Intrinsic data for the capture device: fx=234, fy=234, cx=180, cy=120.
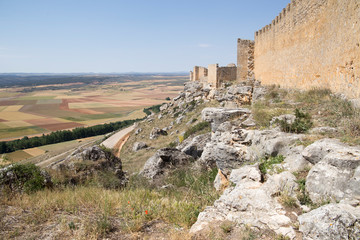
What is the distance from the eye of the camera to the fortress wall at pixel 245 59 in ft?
59.6

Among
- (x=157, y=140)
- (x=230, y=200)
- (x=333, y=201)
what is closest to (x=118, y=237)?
(x=230, y=200)

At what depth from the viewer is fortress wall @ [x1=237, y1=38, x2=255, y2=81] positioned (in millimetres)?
18169

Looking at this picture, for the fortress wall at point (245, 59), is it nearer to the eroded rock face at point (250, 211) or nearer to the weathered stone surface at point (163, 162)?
the weathered stone surface at point (163, 162)

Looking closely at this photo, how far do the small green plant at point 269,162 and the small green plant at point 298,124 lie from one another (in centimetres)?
99

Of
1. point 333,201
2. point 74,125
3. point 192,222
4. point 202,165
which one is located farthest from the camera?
point 74,125

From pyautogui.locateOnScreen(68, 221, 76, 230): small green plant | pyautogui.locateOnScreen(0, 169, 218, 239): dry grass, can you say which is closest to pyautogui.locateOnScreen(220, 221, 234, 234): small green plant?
pyautogui.locateOnScreen(0, 169, 218, 239): dry grass

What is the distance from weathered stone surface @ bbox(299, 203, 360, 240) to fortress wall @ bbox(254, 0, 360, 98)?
415 centimetres

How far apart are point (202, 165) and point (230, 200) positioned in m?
3.35

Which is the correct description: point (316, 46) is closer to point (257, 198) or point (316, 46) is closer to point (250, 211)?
point (257, 198)

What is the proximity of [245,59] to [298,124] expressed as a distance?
46.9ft

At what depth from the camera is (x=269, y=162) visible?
186 inches

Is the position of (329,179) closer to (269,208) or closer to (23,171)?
(269,208)

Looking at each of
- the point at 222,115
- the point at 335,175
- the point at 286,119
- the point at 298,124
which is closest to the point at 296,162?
the point at 335,175

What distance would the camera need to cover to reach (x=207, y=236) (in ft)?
10.5
